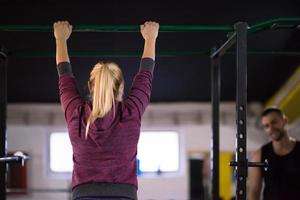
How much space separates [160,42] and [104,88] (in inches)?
131

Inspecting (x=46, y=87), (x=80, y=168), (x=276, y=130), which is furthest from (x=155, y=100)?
(x=80, y=168)

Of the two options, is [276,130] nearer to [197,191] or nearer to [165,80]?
[165,80]

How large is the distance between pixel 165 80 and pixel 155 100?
107 centimetres

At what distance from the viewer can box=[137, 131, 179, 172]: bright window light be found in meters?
7.30

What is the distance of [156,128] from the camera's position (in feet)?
24.1

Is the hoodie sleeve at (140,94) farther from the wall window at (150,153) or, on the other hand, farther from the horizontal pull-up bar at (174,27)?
the wall window at (150,153)

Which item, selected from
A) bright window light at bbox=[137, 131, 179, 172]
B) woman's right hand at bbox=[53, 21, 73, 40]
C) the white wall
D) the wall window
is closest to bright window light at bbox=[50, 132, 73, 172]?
the wall window

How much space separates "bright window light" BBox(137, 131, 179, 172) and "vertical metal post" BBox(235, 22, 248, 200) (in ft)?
17.4

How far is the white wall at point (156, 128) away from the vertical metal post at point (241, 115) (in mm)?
5158

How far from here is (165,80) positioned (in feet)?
20.1

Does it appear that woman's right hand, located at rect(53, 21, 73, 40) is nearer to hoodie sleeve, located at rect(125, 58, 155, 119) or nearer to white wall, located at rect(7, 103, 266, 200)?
hoodie sleeve, located at rect(125, 58, 155, 119)

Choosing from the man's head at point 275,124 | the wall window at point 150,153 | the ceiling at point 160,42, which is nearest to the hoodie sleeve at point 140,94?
the ceiling at point 160,42

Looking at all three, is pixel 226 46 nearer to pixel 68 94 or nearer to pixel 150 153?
pixel 68 94

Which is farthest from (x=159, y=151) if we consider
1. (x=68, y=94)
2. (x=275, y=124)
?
(x=68, y=94)
